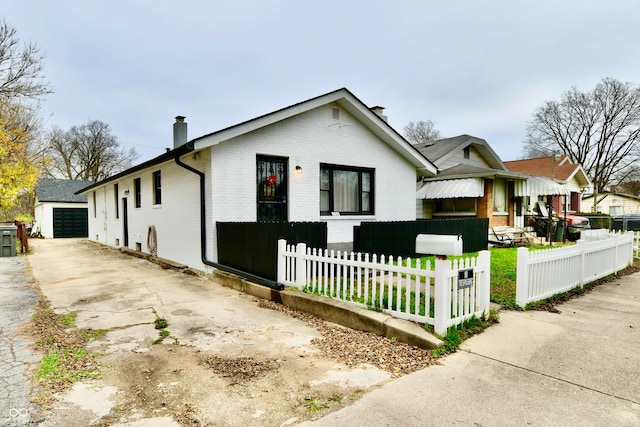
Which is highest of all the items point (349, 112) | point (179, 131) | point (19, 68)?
point (19, 68)

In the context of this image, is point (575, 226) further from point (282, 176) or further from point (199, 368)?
point (199, 368)

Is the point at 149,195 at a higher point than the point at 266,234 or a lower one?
higher

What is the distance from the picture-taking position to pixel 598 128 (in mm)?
37656

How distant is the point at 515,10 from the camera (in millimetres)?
11445

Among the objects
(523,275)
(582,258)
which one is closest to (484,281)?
(523,275)

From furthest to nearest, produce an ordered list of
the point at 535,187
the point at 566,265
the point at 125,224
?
the point at 125,224 < the point at 535,187 < the point at 566,265

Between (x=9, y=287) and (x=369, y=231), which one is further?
(x=369, y=231)

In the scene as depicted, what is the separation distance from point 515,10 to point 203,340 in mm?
13256

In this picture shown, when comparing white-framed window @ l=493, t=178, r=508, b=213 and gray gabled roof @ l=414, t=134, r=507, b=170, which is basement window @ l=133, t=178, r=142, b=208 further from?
white-framed window @ l=493, t=178, r=508, b=213

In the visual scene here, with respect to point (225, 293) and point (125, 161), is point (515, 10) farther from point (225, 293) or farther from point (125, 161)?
point (125, 161)

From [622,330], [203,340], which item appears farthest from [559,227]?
[203,340]

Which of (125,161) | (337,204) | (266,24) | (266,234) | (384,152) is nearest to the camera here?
(266,234)

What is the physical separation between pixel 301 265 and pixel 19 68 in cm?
1630

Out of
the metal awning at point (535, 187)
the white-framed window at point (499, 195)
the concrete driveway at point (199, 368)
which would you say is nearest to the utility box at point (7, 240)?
the concrete driveway at point (199, 368)
